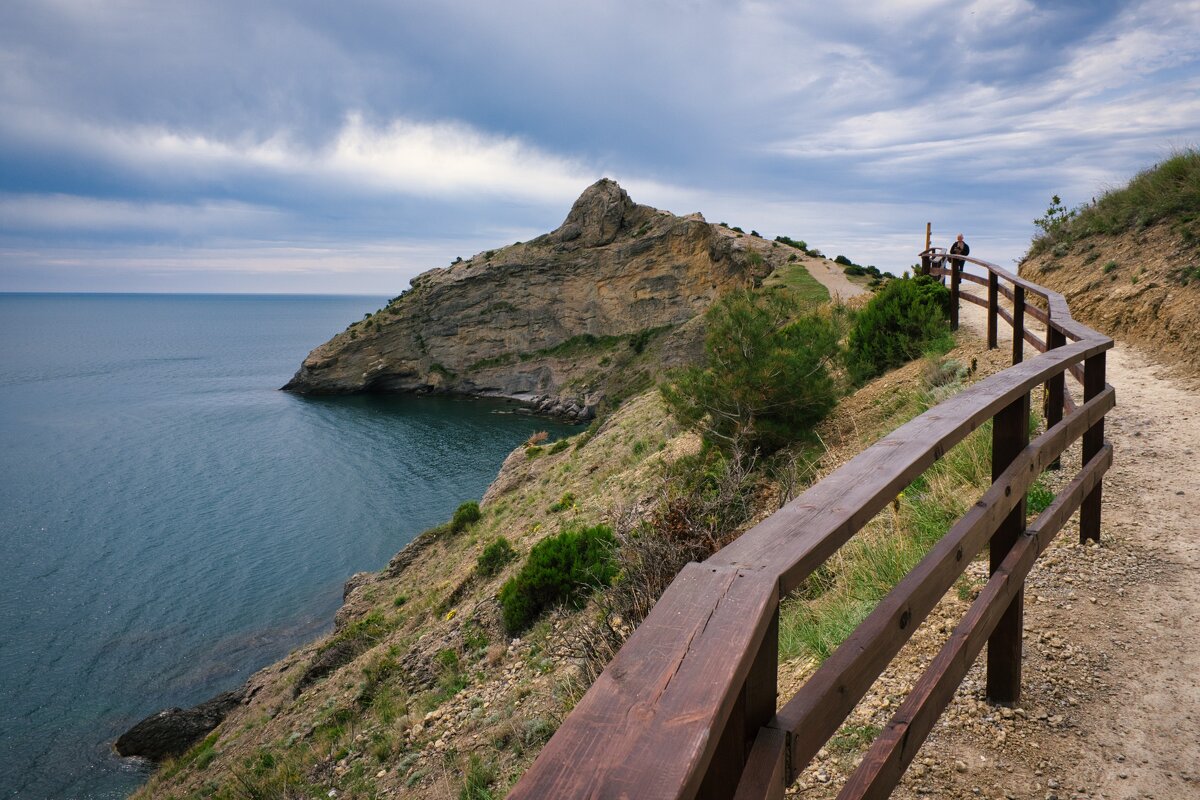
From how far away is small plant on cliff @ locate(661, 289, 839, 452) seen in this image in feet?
35.7

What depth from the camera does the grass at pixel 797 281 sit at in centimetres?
3688

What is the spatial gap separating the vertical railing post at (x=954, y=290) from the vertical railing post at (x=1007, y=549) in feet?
35.2

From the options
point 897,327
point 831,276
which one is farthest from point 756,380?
point 831,276

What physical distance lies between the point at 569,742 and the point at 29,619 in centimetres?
3056

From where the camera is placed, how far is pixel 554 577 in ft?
36.1

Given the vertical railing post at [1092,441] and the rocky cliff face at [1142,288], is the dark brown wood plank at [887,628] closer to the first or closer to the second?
the vertical railing post at [1092,441]

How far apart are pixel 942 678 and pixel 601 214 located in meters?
67.2

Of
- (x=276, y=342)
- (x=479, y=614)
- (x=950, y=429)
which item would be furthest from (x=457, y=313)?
(x=276, y=342)

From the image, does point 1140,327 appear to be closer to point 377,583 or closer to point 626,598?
point 626,598

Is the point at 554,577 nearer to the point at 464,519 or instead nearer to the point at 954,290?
the point at 954,290

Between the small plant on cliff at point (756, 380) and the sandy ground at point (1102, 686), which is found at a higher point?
the small plant on cliff at point (756, 380)

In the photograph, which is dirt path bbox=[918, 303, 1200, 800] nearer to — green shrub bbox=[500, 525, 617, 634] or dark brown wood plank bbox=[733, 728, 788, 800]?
dark brown wood plank bbox=[733, 728, 788, 800]

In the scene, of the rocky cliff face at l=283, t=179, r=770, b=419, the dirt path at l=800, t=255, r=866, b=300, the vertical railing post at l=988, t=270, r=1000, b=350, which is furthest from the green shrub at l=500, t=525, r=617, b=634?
the rocky cliff face at l=283, t=179, r=770, b=419

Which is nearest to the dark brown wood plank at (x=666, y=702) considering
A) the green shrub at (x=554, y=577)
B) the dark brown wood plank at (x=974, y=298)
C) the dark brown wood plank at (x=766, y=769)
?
the dark brown wood plank at (x=766, y=769)
